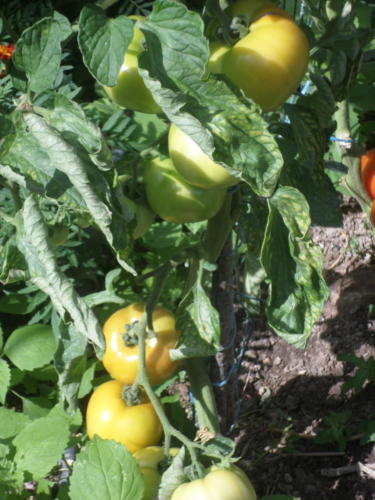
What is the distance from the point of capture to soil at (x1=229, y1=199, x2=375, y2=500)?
1.32 m

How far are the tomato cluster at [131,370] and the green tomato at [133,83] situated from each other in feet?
1.26

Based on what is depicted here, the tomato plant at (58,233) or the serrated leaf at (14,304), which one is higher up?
the tomato plant at (58,233)

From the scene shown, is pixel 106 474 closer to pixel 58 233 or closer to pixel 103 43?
pixel 58 233

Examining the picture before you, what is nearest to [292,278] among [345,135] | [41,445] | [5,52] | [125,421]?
[125,421]

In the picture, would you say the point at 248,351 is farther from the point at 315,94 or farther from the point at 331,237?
the point at 315,94

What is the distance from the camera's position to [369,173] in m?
1.48

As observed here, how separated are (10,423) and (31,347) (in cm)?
24

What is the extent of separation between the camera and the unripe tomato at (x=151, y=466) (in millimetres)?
865

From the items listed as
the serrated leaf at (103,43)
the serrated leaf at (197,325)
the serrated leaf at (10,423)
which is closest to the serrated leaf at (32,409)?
the serrated leaf at (10,423)

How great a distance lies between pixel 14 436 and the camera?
3.78ft

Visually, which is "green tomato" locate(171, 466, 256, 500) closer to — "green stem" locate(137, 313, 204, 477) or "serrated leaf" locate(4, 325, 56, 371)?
"green stem" locate(137, 313, 204, 477)

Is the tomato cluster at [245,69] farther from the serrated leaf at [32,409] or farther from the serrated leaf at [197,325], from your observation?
the serrated leaf at [32,409]

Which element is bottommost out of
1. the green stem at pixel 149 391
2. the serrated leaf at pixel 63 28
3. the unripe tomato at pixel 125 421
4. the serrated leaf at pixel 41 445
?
the serrated leaf at pixel 41 445

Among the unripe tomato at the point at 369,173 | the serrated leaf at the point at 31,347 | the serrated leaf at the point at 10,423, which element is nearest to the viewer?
the serrated leaf at the point at 10,423
